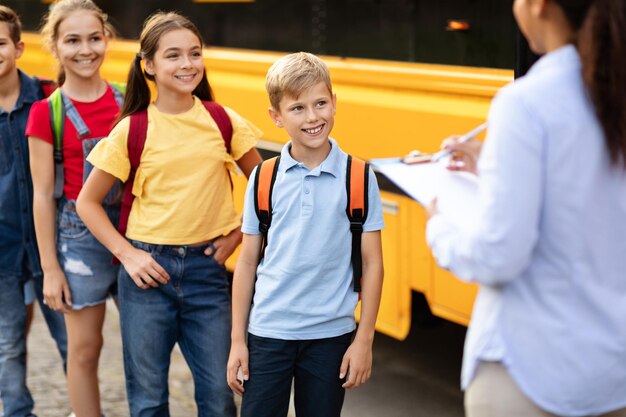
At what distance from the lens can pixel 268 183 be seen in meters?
2.30

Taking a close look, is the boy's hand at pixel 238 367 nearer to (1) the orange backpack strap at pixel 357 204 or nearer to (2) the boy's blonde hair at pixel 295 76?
(1) the orange backpack strap at pixel 357 204

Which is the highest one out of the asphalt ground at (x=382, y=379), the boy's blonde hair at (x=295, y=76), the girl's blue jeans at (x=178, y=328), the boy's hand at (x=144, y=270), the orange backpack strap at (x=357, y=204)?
the boy's blonde hair at (x=295, y=76)

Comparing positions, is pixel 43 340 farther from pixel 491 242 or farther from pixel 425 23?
pixel 491 242

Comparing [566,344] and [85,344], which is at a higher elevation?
[566,344]

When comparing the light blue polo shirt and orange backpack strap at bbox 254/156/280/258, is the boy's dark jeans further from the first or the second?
orange backpack strap at bbox 254/156/280/258

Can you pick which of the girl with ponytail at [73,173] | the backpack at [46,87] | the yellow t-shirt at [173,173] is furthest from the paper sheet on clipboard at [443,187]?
the backpack at [46,87]

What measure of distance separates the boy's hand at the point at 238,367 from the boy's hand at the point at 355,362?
0.24 metres

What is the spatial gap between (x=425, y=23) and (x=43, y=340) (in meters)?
2.38

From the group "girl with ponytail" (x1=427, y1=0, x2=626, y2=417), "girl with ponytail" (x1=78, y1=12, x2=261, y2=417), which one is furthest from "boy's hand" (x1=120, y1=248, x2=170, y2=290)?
"girl with ponytail" (x1=427, y1=0, x2=626, y2=417)

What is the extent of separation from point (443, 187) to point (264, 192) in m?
0.69

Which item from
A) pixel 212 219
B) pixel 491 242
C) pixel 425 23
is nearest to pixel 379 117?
pixel 425 23

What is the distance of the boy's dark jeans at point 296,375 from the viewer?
90.5 inches

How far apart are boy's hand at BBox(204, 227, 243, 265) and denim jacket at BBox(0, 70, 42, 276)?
2.83 ft

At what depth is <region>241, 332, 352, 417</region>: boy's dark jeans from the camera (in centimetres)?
230
